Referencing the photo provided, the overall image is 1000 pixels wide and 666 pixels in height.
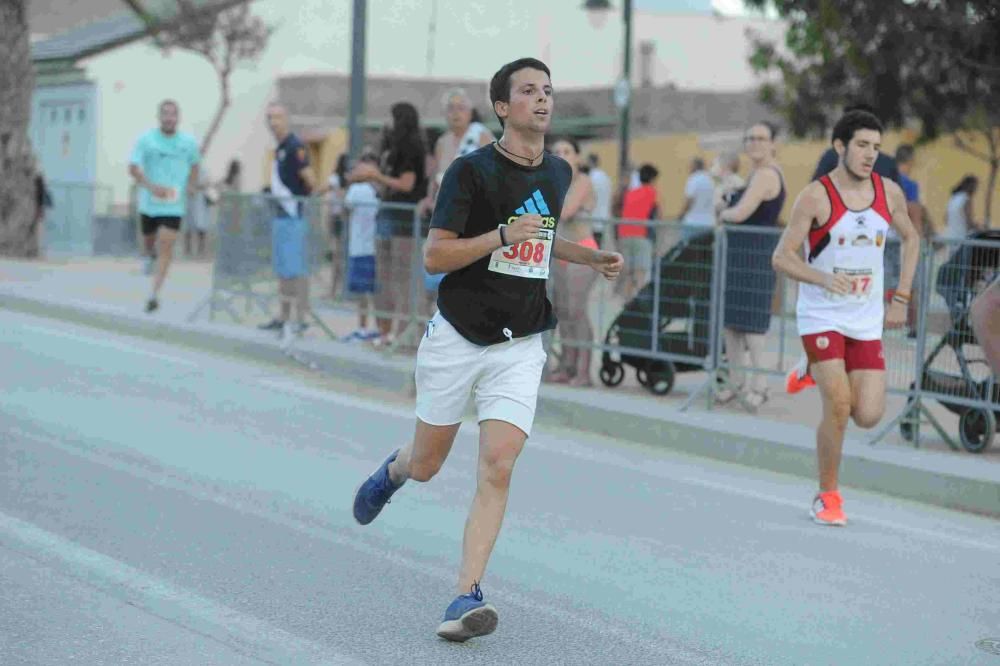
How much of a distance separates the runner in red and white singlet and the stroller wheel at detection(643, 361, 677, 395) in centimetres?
366

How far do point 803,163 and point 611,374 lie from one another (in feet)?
58.6

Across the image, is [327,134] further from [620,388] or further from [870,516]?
[870,516]

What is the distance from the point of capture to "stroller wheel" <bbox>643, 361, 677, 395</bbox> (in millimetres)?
11953

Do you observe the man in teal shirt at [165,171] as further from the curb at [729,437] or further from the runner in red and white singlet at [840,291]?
the runner in red and white singlet at [840,291]

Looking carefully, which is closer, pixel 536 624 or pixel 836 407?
pixel 536 624

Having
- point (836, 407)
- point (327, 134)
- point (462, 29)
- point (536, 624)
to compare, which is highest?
point (462, 29)

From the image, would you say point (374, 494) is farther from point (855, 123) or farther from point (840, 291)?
point (855, 123)

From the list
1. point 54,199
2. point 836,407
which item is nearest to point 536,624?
point 836,407

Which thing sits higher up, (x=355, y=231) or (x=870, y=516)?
(x=355, y=231)

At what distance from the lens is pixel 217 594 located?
249 inches

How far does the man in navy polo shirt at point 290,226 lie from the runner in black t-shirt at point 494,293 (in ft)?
28.1

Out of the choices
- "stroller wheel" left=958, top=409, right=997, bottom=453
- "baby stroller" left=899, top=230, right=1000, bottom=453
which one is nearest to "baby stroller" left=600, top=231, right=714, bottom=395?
"baby stroller" left=899, top=230, right=1000, bottom=453

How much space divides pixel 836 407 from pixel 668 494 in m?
1.08

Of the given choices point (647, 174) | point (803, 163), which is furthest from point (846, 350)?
point (803, 163)
